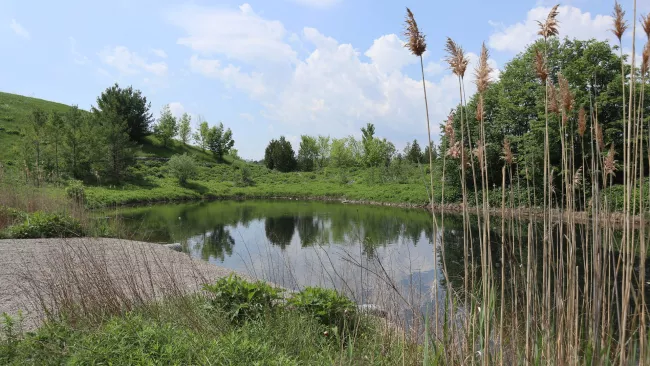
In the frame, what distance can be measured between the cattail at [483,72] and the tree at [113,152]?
35466 millimetres

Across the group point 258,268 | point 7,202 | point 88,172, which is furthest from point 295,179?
point 258,268

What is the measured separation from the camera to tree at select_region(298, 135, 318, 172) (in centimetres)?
5727

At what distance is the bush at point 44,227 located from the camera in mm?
10352

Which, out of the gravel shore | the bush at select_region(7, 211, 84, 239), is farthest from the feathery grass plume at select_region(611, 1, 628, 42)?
the bush at select_region(7, 211, 84, 239)

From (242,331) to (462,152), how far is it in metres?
2.65

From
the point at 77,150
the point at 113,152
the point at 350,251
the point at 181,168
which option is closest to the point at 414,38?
the point at 350,251

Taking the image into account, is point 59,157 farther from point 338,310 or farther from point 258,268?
point 338,310

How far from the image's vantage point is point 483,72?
2.09 meters

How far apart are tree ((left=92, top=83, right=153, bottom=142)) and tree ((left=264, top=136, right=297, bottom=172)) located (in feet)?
49.6

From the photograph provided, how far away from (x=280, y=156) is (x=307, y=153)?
5601mm

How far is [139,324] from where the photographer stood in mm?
3537

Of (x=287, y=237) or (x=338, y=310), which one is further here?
(x=287, y=237)

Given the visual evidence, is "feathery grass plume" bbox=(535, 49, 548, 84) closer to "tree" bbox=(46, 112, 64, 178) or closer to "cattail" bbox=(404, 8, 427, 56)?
"cattail" bbox=(404, 8, 427, 56)

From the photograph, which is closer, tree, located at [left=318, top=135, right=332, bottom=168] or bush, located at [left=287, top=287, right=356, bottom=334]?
bush, located at [left=287, top=287, right=356, bottom=334]
